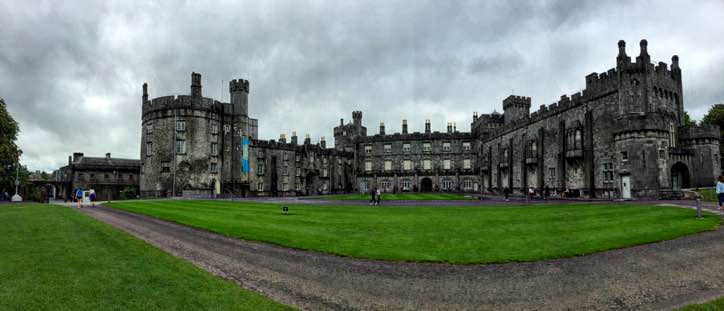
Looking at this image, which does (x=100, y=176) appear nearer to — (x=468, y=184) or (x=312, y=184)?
(x=312, y=184)

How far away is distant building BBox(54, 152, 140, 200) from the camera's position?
6462 centimetres

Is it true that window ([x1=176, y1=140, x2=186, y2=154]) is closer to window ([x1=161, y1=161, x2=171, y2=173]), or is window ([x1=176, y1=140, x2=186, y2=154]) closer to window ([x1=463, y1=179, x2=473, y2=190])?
window ([x1=161, y1=161, x2=171, y2=173])

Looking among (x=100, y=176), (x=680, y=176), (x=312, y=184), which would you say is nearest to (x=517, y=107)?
(x=680, y=176)

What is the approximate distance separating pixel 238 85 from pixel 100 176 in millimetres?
32978

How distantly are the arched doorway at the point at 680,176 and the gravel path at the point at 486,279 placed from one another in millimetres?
30066

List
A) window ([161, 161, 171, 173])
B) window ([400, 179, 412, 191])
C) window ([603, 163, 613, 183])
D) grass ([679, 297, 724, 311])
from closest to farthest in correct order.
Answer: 1. grass ([679, 297, 724, 311])
2. window ([603, 163, 613, 183])
3. window ([161, 161, 171, 173])
4. window ([400, 179, 412, 191])

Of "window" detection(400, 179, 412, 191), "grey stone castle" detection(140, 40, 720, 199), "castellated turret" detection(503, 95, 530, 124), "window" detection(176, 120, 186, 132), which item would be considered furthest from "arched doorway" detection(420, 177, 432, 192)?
"window" detection(176, 120, 186, 132)

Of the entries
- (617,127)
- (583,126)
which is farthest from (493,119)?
(617,127)

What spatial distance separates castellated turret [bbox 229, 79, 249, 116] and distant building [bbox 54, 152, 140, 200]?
2384 centimetres

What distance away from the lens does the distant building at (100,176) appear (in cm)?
6462

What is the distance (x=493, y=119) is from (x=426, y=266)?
67422mm

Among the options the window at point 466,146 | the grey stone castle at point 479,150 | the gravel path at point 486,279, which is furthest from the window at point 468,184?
the gravel path at point 486,279

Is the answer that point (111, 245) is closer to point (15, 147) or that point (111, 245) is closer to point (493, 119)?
point (15, 147)

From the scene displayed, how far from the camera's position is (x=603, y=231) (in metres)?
13.4
